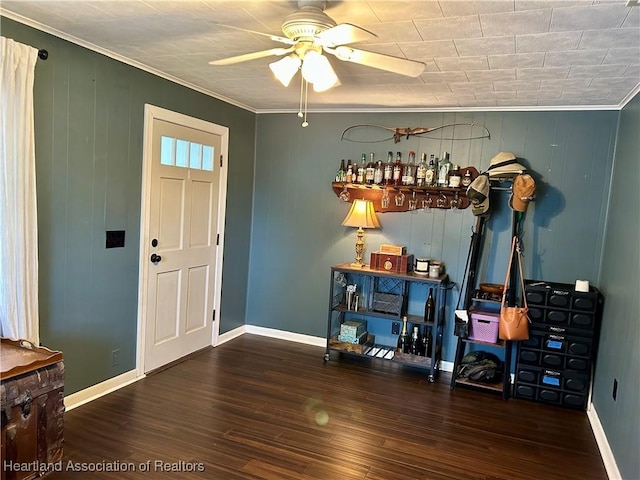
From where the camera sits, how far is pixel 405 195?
4.20m

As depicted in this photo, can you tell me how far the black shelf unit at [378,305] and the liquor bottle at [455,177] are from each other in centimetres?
79

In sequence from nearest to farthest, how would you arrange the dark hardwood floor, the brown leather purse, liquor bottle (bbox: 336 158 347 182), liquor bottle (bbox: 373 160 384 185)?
the dark hardwood floor < the brown leather purse < liquor bottle (bbox: 373 160 384 185) < liquor bottle (bbox: 336 158 347 182)

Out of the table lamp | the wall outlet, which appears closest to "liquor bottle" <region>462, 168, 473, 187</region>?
the table lamp

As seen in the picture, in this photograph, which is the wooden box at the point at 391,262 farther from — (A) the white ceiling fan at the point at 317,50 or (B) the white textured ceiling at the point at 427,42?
(A) the white ceiling fan at the point at 317,50

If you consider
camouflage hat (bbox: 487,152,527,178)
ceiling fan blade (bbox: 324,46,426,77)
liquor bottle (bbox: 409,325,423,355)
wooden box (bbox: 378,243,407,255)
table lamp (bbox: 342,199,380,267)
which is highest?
ceiling fan blade (bbox: 324,46,426,77)

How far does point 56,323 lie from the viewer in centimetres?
285

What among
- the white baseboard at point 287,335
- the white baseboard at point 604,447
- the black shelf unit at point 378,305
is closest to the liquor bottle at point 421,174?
the black shelf unit at point 378,305

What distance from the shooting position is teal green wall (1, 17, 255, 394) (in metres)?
2.71

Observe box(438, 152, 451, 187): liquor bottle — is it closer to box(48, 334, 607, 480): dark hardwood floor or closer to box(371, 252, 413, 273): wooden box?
box(371, 252, 413, 273): wooden box

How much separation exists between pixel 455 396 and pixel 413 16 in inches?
108

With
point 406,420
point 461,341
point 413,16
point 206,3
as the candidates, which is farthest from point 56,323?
point 461,341

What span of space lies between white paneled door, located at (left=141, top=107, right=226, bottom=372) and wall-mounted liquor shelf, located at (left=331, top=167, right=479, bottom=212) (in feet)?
4.03

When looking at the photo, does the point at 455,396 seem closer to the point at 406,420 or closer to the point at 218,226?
the point at 406,420

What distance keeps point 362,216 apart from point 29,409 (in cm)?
280
